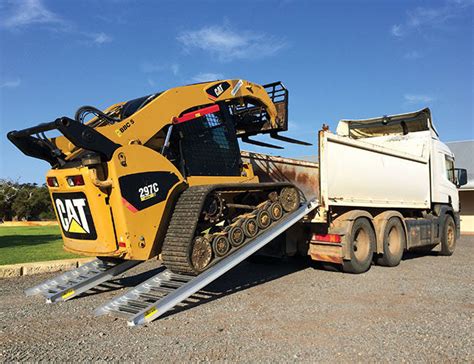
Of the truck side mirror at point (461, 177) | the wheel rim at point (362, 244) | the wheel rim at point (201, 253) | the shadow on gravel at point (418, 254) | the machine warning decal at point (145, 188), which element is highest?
the truck side mirror at point (461, 177)

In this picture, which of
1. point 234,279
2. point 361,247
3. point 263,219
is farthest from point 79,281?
point 361,247

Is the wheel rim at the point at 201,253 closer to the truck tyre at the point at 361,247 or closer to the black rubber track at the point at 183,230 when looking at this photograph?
the black rubber track at the point at 183,230

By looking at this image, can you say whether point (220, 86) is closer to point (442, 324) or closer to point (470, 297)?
point (442, 324)

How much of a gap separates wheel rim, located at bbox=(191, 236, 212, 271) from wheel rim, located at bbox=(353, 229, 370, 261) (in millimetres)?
3699

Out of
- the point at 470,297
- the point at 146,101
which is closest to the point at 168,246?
the point at 146,101

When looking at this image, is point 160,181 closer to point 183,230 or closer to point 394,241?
point 183,230

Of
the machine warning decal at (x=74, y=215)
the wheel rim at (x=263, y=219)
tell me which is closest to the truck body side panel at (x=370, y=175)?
the wheel rim at (x=263, y=219)

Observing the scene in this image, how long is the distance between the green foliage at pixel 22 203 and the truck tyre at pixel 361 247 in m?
55.4

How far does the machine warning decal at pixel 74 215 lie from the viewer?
5.71 metres

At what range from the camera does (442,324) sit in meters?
5.00

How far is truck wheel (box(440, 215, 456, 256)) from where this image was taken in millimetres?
11484

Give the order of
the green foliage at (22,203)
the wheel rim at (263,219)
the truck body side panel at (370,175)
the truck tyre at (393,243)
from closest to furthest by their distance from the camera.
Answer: the wheel rim at (263,219)
the truck body side panel at (370,175)
the truck tyre at (393,243)
the green foliage at (22,203)

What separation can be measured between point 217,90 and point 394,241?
5299mm

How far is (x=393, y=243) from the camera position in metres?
9.33
